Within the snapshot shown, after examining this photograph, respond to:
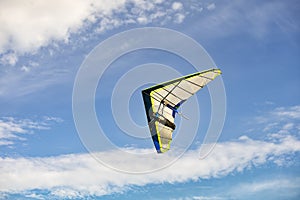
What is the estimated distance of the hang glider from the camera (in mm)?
31156

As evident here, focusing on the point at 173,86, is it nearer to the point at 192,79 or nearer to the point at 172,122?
the point at 192,79

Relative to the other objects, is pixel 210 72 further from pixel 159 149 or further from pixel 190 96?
pixel 159 149

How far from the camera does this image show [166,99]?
33.5 m

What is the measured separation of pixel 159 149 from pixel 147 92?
5.96m

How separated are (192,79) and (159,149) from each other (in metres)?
7.44

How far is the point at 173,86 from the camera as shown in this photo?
31.8m

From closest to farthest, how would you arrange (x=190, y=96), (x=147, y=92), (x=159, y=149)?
(x=147, y=92) < (x=159, y=149) < (x=190, y=96)

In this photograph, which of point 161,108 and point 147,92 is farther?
point 161,108

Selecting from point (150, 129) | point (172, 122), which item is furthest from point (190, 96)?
point (150, 129)

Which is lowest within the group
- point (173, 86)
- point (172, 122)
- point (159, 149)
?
point (159, 149)

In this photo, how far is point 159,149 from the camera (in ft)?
109

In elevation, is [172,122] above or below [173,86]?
below

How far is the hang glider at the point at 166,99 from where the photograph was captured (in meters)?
31.2

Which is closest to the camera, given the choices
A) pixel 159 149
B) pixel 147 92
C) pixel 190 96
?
pixel 147 92
